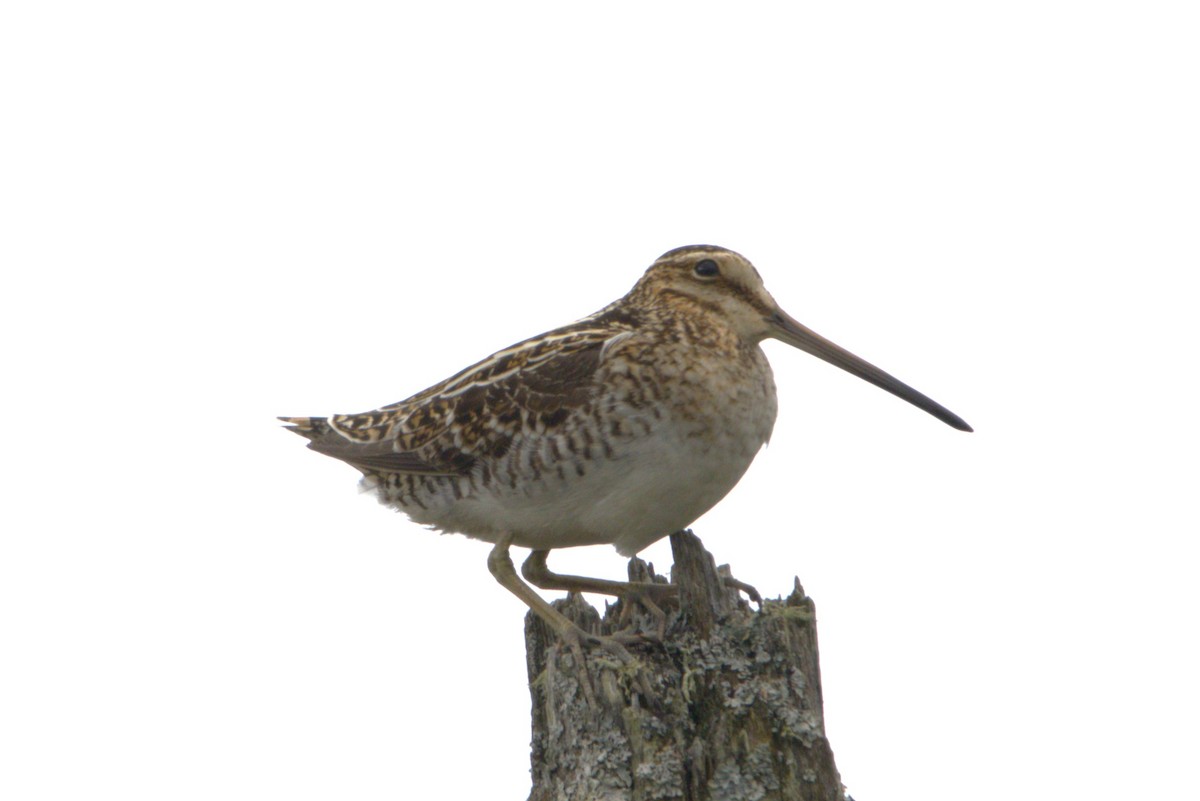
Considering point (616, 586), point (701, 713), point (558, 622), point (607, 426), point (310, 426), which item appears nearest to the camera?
point (701, 713)

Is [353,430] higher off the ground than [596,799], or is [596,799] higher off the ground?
[353,430]

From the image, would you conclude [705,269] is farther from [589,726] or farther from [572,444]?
[589,726]

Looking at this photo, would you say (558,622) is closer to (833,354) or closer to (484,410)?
(484,410)

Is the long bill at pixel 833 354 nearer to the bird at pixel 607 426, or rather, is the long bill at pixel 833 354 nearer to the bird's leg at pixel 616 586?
the bird at pixel 607 426

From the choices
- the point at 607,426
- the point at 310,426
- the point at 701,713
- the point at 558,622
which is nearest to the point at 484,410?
the point at 607,426

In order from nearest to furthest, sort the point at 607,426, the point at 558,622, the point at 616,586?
the point at 558,622 < the point at 607,426 < the point at 616,586

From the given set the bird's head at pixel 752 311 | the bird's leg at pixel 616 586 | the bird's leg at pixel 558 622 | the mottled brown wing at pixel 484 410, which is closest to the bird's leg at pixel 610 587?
the bird's leg at pixel 616 586

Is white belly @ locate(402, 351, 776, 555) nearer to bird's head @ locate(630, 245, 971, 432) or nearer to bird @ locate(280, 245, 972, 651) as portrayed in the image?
bird @ locate(280, 245, 972, 651)

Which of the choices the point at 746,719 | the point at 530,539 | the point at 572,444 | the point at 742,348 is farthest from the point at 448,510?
the point at 746,719
